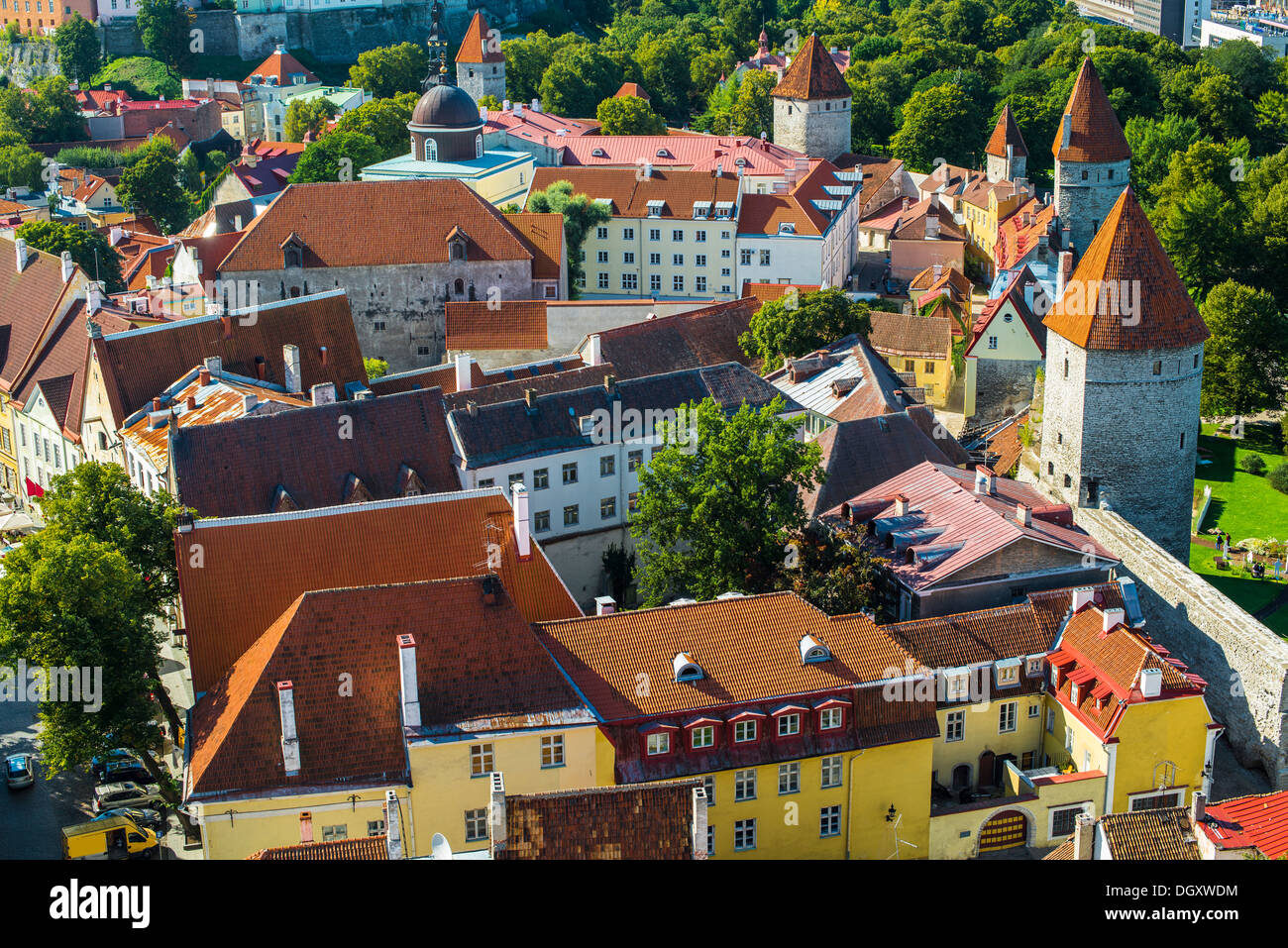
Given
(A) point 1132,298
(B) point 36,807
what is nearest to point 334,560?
(B) point 36,807

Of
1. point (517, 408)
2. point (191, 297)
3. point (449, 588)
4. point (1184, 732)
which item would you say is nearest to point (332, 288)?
point (191, 297)

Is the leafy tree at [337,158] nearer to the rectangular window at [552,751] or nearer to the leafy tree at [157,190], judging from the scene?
the leafy tree at [157,190]

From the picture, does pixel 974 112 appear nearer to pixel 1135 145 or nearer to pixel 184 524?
pixel 1135 145

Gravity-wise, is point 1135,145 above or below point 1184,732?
above

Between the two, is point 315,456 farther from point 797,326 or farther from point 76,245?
point 76,245

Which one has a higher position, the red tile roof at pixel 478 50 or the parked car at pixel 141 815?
the red tile roof at pixel 478 50

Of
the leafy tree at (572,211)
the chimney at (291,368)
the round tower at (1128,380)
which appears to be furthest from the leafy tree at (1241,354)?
the chimney at (291,368)
